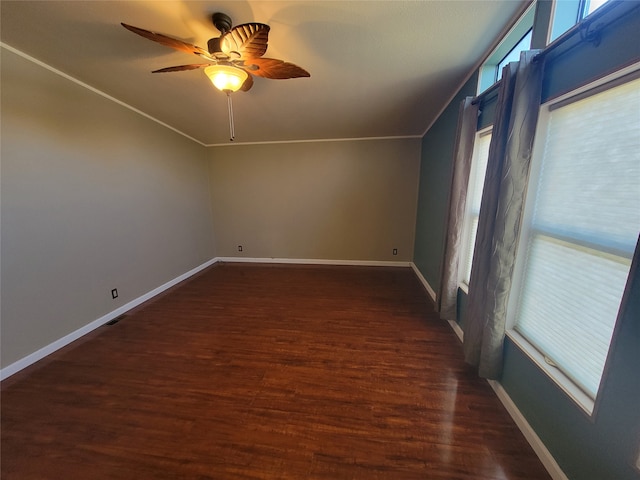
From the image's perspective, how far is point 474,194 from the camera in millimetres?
2066

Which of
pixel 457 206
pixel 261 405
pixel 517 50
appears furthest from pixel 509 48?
pixel 261 405

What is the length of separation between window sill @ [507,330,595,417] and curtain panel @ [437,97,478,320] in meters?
0.76

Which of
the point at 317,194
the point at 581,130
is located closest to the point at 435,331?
the point at 581,130

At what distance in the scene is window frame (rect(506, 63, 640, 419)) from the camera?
885 mm

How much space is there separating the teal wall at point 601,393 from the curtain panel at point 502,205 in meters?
0.10

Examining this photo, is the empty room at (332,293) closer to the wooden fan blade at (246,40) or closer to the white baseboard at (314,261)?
the wooden fan blade at (246,40)

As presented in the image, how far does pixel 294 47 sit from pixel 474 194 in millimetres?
1914

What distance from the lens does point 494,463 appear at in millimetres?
1188

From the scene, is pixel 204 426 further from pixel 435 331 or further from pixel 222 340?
pixel 435 331

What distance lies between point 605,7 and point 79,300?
4.01m

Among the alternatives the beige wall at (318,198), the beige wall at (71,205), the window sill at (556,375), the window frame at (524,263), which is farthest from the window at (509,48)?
the beige wall at (71,205)

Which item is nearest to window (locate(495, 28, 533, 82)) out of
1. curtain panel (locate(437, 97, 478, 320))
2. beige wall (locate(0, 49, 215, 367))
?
curtain panel (locate(437, 97, 478, 320))

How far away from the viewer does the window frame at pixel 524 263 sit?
885mm

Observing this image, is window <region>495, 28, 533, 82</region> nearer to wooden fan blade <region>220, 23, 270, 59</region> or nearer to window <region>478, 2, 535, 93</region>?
window <region>478, 2, 535, 93</region>
